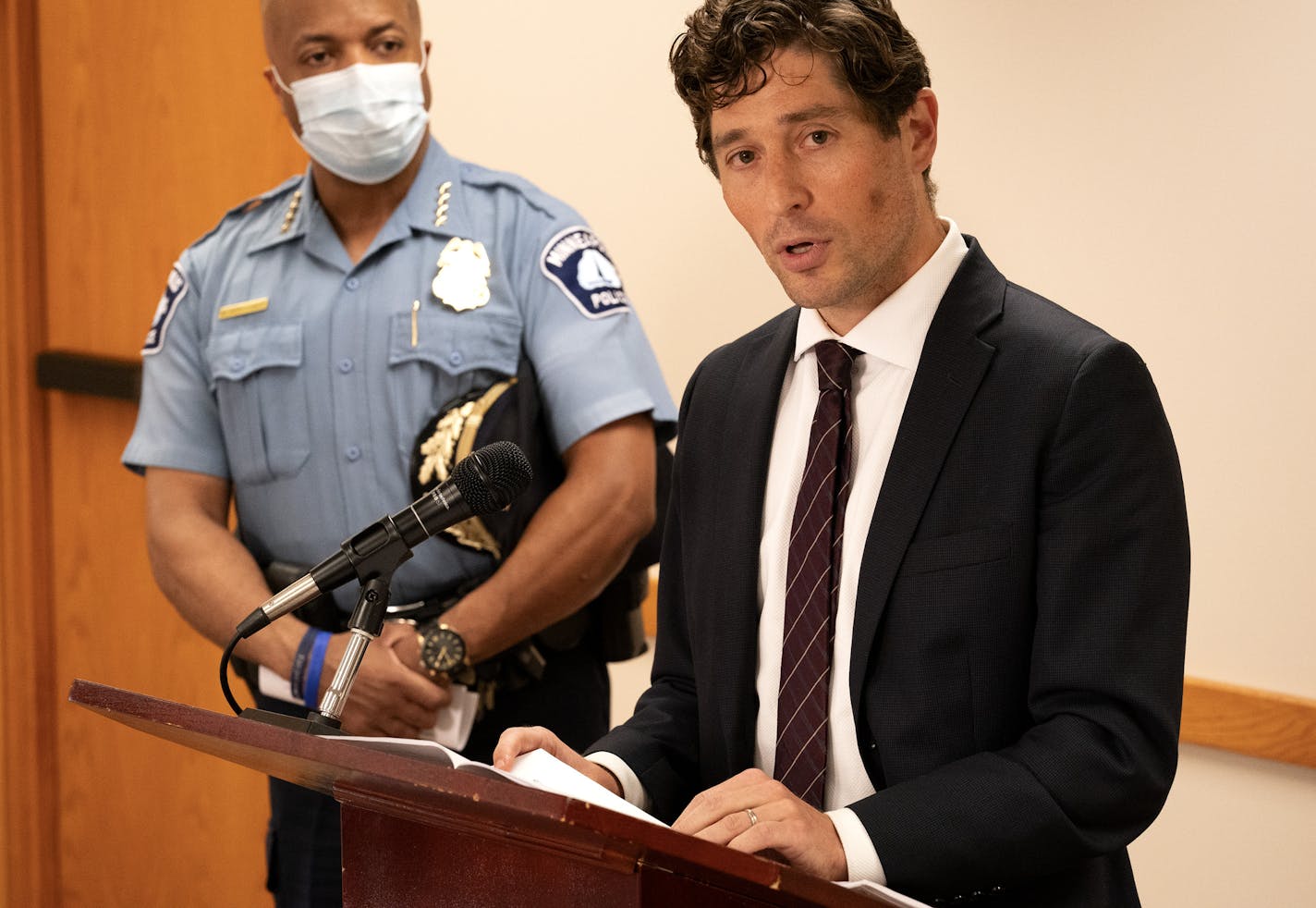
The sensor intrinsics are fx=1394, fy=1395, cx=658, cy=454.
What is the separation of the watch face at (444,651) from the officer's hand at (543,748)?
645 mm

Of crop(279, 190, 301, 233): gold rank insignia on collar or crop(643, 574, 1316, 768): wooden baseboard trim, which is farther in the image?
crop(279, 190, 301, 233): gold rank insignia on collar


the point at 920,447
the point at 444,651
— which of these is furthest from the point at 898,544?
the point at 444,651

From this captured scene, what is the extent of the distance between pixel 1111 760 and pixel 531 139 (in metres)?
2.16

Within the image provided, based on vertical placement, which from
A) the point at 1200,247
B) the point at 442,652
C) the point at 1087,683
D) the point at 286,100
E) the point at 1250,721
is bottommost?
the point at 1250,721

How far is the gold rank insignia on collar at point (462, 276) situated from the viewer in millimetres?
2178

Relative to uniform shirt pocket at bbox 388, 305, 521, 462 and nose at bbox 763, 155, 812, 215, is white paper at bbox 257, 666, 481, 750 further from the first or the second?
nose at bbox 763, 155, 812, 215

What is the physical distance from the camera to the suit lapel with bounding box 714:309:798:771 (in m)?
1.42

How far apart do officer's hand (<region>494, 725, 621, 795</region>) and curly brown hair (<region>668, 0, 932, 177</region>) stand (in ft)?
2.11

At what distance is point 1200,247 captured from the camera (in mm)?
2207

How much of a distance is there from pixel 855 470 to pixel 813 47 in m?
0.41

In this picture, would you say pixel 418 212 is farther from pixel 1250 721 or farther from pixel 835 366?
pixel 1250 721

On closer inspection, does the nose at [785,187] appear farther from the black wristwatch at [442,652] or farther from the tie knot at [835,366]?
the black wristwatch at [442,652]

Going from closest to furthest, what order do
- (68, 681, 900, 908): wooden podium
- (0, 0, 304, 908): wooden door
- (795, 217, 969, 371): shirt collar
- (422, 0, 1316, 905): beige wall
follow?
(68, 681, 900, 908): wooden podium
(795, 217, 969, 371): shirt collar
(422, 0, 1316, 905): beige wall
(0, 0, 304, 908): wooden door

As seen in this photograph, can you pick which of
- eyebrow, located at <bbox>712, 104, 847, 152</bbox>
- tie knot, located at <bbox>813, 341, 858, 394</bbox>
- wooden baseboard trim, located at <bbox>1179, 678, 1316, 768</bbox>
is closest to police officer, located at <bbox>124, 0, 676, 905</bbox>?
tie knot, located at <bbox>813, 341, 858, 394</bbox>
